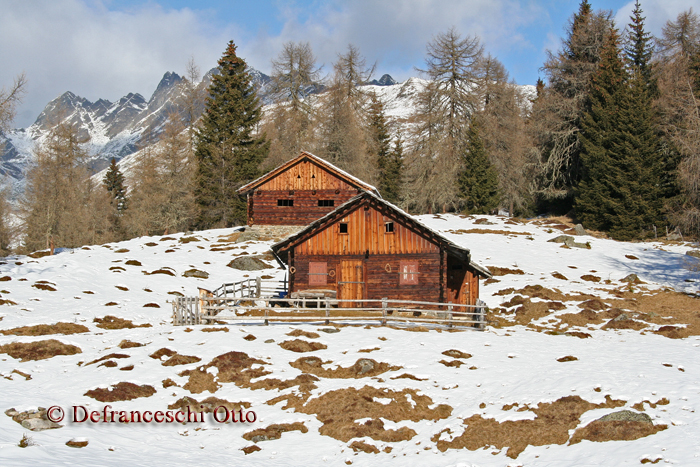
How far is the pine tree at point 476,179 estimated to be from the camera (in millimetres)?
60219

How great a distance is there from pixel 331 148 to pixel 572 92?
2967 cm

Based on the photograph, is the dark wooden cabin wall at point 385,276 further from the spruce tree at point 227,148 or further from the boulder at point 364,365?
the spruce tree at point 227,148

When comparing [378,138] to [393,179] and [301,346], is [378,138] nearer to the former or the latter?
[393,179]

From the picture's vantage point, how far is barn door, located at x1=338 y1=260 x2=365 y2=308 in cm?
2747

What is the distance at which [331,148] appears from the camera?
6041 cm

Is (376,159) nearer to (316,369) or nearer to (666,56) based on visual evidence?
(666,56)

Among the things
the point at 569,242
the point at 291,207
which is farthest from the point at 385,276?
the point at 569,242

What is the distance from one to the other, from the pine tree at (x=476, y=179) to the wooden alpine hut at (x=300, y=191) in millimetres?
21150

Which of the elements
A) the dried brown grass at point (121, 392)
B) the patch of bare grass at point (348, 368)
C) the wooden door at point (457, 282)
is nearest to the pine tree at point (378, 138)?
the wooden door at point (457, 282)

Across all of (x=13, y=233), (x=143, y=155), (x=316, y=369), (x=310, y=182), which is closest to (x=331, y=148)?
(x=310, y=182)

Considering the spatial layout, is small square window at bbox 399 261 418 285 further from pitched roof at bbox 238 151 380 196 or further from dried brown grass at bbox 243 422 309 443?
pitched roof at bbox 238 151 380 196

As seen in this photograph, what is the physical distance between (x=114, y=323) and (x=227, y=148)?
3751 centimetres

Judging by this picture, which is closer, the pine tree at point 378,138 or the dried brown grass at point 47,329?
the dried brown grass at point 47,329

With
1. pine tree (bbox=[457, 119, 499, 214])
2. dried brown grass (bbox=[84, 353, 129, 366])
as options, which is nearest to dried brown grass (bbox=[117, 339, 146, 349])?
dried brown grass (bbox=[84, 353, 129, 366])
